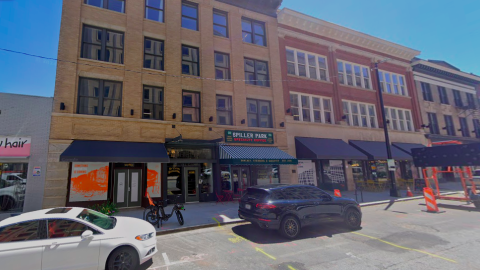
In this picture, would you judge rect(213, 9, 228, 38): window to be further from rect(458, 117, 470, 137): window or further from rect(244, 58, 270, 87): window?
rect(458, 117, 470, 137): window

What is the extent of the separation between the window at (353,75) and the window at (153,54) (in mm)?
15466

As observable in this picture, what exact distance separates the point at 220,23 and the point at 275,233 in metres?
15.0

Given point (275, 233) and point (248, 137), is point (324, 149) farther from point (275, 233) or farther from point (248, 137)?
point (275, 233)

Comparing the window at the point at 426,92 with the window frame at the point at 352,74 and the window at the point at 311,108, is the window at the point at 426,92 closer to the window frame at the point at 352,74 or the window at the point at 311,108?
the window frame at the point at 352,74

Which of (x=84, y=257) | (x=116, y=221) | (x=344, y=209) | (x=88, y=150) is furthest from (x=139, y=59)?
(x=344, y=209)

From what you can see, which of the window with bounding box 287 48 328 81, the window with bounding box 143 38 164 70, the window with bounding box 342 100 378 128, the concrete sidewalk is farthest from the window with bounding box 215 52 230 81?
the window with bounding box 342 100 378 128

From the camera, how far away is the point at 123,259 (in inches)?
194

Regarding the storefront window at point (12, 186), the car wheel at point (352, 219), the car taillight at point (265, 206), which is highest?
the storefront window at point (12, 186)

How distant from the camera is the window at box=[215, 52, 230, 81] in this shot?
16219 mm

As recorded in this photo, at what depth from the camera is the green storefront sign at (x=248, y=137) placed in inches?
592

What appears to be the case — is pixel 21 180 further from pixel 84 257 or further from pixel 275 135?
pixel 275 135

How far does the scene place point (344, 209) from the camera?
842 cm

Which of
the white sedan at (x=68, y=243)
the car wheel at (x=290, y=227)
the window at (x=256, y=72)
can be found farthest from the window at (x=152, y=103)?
the car wheel at (x=290, y=227)

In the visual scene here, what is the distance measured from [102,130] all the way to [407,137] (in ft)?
87.0
